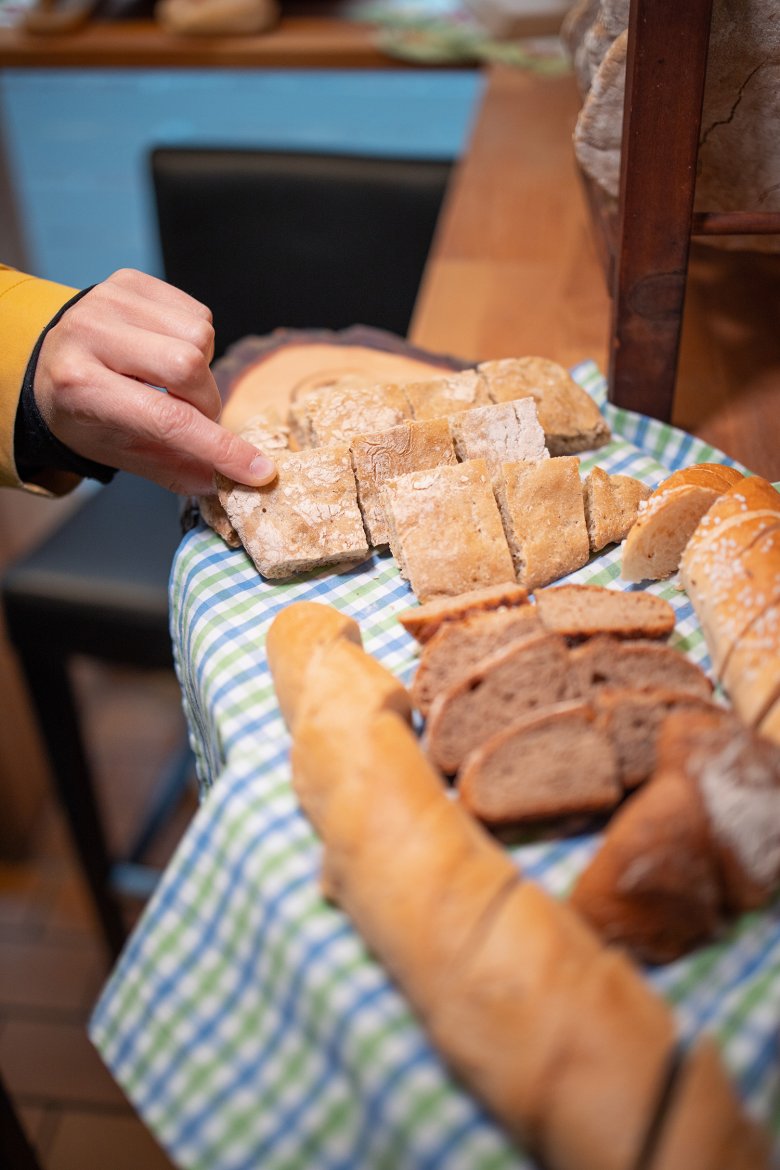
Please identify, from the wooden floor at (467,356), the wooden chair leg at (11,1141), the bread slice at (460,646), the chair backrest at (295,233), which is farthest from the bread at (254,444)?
the chair backrest at (295,233)

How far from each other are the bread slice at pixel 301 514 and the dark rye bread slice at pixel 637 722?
45 centimetres

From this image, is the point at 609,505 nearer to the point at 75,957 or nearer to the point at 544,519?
the point at 544,519

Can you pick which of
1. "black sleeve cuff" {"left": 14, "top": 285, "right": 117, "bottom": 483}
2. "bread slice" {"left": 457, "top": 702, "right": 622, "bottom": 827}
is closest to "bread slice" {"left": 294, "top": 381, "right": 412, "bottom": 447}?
"black sleeve cuff" {"left": 14, "top": 285, "right": 117, "bottom": 483}

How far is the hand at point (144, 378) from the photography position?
1.27m

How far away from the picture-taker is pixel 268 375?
1.71m

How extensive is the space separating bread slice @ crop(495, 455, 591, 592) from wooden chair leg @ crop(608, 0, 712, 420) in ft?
1.13

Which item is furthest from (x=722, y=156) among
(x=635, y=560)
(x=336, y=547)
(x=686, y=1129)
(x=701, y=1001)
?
(x=686, y=1129)

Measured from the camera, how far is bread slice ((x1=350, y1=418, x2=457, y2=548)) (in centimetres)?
133

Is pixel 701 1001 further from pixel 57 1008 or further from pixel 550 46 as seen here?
pixel 550 46

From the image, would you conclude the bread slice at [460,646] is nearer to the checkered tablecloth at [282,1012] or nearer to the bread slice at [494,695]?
the bread slice at [494,695]

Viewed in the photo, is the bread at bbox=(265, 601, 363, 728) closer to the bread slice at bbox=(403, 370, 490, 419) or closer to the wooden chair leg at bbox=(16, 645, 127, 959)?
the bread slice at bbox=(403, 370, 490, 419)

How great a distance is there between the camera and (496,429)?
136 centimetres

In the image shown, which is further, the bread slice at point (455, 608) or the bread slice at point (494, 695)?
the bread slice at point (455, 608)

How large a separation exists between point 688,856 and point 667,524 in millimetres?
489
